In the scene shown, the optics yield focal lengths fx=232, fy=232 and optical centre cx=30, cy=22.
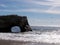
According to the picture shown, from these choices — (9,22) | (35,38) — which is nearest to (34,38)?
(35,38)

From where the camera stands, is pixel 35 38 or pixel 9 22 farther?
pixel 9 22

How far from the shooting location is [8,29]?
70.3ft

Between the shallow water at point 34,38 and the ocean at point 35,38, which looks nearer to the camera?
the ocean at point 35,38

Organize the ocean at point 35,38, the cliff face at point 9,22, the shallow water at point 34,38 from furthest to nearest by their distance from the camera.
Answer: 1. the cliff face at point 9,22
2. the shallow water at point 34,38
3. the ocean at point 35,38

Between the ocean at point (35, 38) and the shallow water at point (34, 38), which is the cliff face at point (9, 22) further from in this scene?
the shallow water at point (34, 38)

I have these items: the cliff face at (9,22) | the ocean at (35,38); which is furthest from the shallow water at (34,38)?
the cliff face at (9,22)

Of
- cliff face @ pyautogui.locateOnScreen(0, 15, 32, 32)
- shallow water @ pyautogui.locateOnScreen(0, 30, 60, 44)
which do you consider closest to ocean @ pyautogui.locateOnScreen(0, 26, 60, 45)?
shallow water @ pyautogui.locateOnScreen(0, 30, 60, 44)

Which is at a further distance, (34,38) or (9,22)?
(9,22)

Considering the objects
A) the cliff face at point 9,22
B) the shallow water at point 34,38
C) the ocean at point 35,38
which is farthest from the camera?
the cliff face at point 9,22

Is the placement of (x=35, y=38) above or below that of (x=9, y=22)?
below

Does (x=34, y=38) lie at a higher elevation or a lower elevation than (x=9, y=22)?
lower

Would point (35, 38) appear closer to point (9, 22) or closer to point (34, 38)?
point (34, 38)

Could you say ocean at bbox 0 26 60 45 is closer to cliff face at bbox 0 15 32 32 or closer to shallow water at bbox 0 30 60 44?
shallow water at bbox 0 30 60 44

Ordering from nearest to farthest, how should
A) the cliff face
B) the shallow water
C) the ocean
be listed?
the ocean
the shallow water
the cliff face
